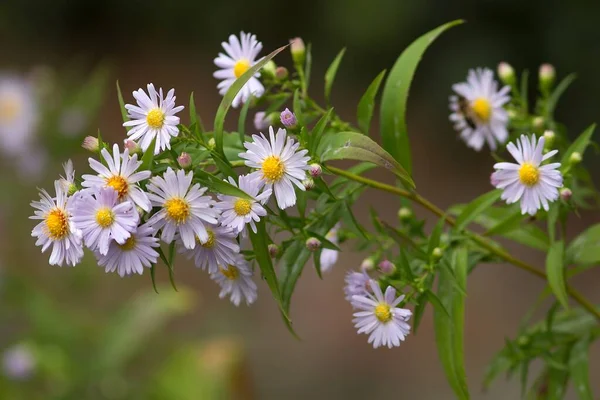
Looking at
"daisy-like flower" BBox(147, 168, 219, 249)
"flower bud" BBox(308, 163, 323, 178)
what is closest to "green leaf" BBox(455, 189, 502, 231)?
"flower bud" BBox(308, 163, 323, 178)

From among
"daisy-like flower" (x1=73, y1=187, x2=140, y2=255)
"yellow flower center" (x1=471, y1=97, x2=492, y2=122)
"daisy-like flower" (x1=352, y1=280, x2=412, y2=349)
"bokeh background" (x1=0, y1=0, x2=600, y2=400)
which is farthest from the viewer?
"bokeh background" (x1=0, y1=0, x2=600, y2=400)

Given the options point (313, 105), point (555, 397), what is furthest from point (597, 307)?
point (313, 105)

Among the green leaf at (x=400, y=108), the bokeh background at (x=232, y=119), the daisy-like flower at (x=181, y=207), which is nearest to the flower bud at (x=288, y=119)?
the daisy-like flower at (x=181, y=207)

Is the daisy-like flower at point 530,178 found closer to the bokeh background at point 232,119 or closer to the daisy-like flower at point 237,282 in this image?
the daisy-like flower at point 237,282

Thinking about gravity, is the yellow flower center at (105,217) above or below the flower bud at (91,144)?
below

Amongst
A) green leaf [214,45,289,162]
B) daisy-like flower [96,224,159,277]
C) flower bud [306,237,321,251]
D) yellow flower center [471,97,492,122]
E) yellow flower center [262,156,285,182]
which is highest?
yellow flower center [471,97,492,122]

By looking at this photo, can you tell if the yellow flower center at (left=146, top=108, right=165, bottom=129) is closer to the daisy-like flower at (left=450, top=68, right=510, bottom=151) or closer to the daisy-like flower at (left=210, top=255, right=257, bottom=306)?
the daisy-like flower at (left=210, top=255, right=257, bottom=306)
